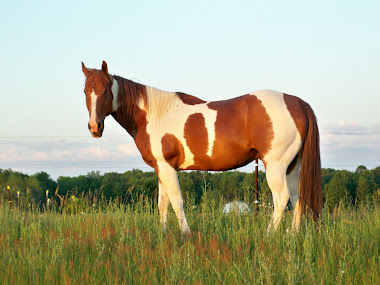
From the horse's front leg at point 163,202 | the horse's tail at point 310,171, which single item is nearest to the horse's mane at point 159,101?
the horse's front leg at point 163,202

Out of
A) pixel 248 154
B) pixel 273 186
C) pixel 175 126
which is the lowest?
pixel 273 186

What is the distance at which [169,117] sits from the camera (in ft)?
23.1

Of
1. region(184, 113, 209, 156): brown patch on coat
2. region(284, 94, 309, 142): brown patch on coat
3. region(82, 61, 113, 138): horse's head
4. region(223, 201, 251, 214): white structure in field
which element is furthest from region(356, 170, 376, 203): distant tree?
Answer: region(82, 61, 113, 138): horse's head

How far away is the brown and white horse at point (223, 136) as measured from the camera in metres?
6.54

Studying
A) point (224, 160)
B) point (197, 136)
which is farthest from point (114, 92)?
point (224, 160)

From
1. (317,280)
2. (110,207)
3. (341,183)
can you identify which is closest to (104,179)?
(341,183)

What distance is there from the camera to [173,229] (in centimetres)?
706

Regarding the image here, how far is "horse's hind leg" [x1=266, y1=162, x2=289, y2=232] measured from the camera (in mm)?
6531

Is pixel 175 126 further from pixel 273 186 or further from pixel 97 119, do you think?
pixel 273 186

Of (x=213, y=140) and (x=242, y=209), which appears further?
(x=242, y=209)

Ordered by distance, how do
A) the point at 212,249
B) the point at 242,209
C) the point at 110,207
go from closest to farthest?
the point at 212,249 → the point at 242,209 → the point at 110,207

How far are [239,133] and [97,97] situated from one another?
2.26 m

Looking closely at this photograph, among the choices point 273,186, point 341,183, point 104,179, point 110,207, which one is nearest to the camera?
point 273,186

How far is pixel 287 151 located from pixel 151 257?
8.79 feet
